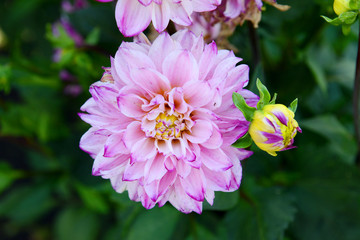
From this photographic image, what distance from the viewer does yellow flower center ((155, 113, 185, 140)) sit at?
431mm

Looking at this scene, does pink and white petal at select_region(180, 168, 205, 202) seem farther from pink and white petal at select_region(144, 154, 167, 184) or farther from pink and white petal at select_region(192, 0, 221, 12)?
pink and white petal at select_region(192, 0, 221, 12)

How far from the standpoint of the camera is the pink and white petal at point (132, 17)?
1.33ft

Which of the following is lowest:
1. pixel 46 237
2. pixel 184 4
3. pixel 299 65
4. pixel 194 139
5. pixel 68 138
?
pixel 46 237

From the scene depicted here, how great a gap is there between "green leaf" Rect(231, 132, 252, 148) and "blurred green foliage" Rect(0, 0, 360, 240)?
12cm

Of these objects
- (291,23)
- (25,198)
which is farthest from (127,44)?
(25,198)

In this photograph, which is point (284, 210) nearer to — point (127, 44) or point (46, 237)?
point (127, 44)

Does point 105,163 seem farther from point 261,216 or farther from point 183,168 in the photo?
point 261,216

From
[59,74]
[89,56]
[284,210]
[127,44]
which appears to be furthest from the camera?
[59,74]

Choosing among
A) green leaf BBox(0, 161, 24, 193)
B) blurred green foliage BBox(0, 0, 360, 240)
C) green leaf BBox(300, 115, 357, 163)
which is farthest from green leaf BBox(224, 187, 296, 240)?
green leaf BBox(0, 161, 24, 193)

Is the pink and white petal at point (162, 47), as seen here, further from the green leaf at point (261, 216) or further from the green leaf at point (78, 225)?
the green leaf at point (78, 225)

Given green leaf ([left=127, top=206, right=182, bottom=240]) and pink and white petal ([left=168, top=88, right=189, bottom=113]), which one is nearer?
pink and white petal ([left=168, top=88, right=189, bottom=113])

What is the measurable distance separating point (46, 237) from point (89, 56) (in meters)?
0.78

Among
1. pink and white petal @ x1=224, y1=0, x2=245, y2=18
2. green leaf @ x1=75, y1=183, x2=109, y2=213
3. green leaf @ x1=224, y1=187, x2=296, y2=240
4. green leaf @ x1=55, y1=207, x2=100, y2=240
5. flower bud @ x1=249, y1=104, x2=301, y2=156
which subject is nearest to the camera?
flower bud @ x1=249, y1=104, x2=301, y2=156

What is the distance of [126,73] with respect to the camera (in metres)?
0.39
